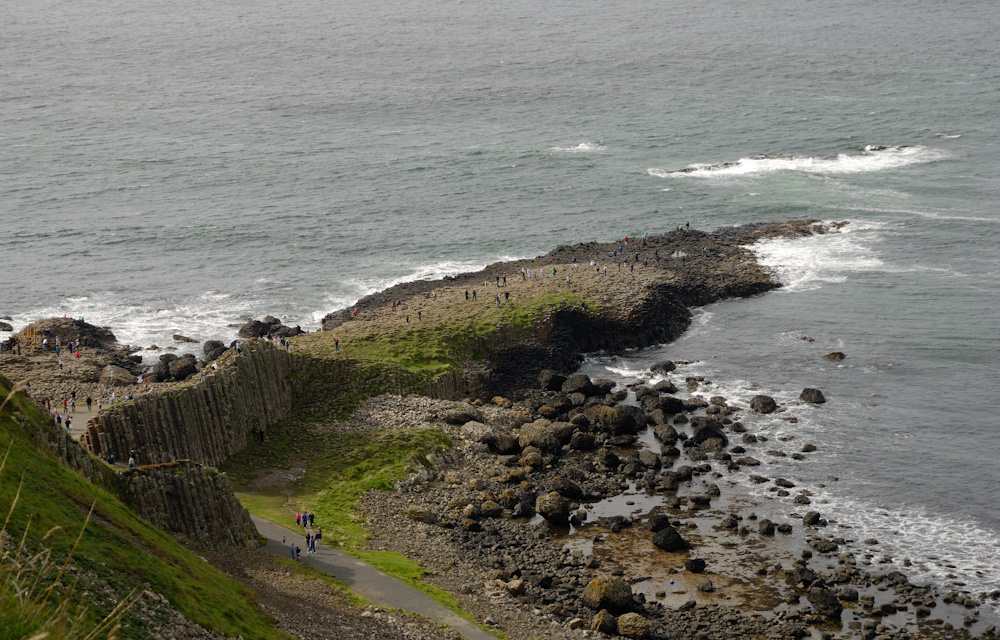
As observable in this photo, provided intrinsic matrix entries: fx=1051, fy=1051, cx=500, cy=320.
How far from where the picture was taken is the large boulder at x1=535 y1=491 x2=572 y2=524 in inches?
2729

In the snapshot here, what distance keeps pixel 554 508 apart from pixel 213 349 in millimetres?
42336

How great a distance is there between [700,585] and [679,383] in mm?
31112

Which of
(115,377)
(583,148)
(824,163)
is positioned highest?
(583,148)

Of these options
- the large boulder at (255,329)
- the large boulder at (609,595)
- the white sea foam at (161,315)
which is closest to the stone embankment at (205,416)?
the large boulder at (255,329)

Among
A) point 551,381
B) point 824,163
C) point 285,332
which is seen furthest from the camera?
point 824,163

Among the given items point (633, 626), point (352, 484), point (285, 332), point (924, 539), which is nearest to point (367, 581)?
point (352, 484)

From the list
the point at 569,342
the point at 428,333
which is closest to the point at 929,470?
the point at 569,342

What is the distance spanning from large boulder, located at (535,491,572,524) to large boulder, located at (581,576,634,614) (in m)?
9.57

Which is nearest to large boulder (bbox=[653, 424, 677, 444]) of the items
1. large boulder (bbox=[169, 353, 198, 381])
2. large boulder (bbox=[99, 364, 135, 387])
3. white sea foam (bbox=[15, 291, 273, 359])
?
large boulder (bbox=[169, 353, 198, 381])

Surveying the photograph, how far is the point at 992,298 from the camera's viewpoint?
106688mm

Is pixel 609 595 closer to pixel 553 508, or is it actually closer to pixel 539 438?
pixel 553 508

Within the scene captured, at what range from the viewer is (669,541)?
2611 inches

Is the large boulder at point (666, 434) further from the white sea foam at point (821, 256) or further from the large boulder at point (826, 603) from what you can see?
the white sea foam at point (821, 256)

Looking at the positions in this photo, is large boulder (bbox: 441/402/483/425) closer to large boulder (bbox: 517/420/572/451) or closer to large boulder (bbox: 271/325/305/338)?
large boulder (bbox: 517/420/572/451)
